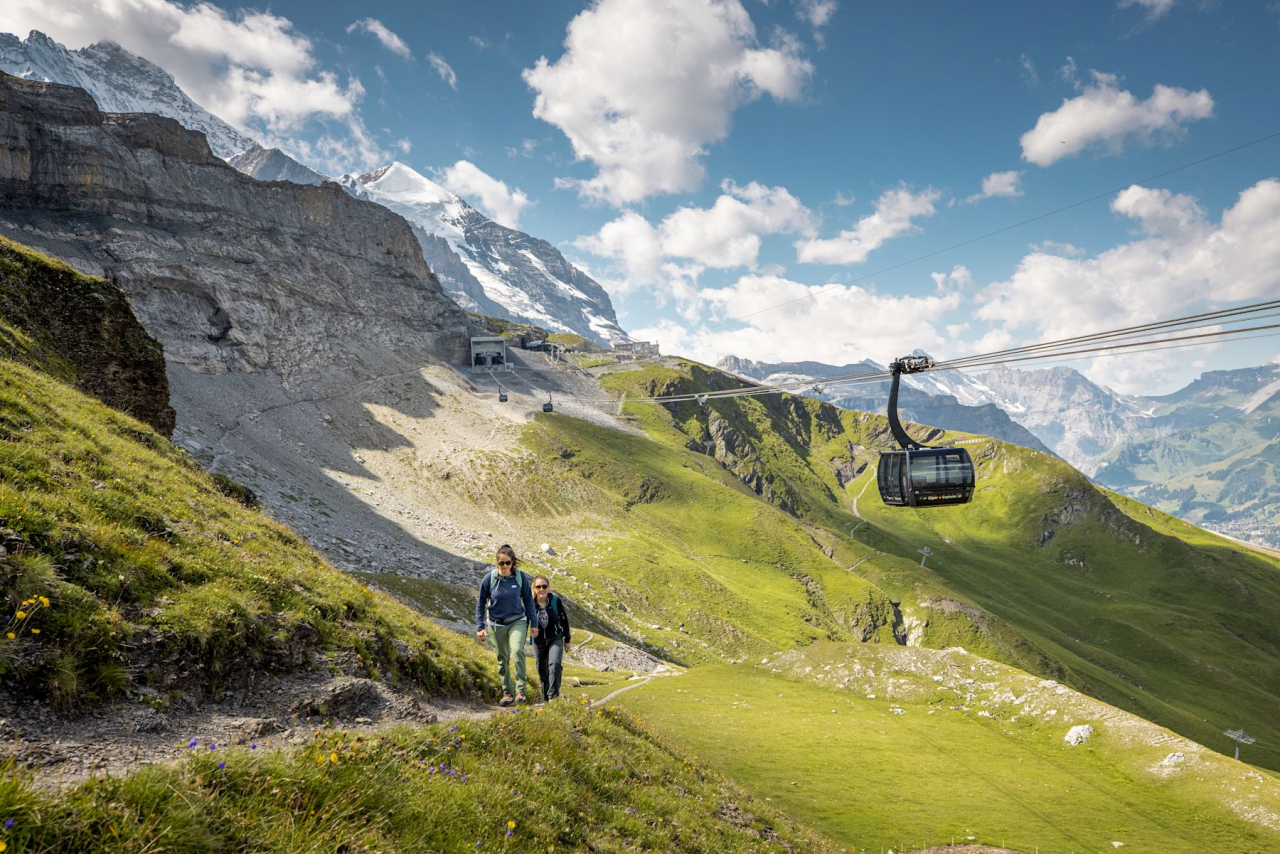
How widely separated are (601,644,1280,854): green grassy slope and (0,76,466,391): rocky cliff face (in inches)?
3565

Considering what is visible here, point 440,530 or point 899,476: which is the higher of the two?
point 899,476

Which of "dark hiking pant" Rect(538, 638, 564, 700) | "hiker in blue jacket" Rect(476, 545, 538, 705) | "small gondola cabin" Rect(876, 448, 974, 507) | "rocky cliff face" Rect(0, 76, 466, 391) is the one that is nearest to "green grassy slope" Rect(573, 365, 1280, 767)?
"rocky cliff face" Rect(0, 76, 466, 391)

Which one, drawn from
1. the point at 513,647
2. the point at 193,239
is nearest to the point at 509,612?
the point at 513,647

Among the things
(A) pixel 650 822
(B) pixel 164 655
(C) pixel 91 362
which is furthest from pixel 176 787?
(C) pixel 91 362

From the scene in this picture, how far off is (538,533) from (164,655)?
8002 cm

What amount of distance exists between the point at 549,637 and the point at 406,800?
8.57 m

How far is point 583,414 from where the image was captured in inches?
5891

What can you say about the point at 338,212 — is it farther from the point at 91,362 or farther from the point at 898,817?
the point at 898,817

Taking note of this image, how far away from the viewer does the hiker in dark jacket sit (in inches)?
560

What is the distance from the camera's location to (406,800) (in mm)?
6074

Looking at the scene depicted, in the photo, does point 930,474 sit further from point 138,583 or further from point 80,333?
point 80,333

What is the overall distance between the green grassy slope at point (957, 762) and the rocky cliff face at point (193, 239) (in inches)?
3565

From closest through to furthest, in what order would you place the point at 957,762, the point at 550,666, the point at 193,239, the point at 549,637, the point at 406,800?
the point at 406,800 < the point at 550,666 < the point at 549,637 < the point at 957,762 < the point at 193,239

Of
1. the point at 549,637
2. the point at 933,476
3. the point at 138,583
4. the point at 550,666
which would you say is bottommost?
the point at 550,666
